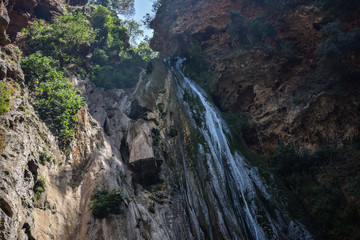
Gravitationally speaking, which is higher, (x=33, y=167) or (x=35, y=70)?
(x=35, y=70)

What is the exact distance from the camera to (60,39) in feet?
59.6

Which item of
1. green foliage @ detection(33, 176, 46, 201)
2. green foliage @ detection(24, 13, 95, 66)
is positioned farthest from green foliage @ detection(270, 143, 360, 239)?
green foliage @ detection(24, 13, 95, 66)

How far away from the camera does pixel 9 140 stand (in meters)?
7.41

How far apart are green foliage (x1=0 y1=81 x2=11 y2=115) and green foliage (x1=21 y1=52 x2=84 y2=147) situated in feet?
8.14

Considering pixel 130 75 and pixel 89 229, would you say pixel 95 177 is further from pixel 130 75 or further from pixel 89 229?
pixel 130 75

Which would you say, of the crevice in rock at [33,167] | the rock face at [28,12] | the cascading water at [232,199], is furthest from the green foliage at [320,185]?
the rock face at [28,12]

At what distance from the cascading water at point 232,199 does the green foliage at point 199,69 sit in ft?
20.4

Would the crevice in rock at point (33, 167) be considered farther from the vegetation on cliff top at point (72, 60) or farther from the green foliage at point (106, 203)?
the vegetation on cliff top at point (72, 60)

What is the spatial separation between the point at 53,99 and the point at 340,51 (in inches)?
664

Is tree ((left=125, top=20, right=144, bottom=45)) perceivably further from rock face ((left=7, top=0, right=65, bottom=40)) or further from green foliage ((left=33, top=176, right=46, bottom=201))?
green foliage ((left=33, top=176, right=46, bottom=201))

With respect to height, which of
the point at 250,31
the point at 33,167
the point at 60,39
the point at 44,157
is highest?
the point at 60,39

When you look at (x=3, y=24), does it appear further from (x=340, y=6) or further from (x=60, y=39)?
(x=340, y=6)

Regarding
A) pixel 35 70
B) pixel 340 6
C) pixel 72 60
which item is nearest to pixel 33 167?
pixel 35 70

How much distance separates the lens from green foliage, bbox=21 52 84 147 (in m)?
11.3
